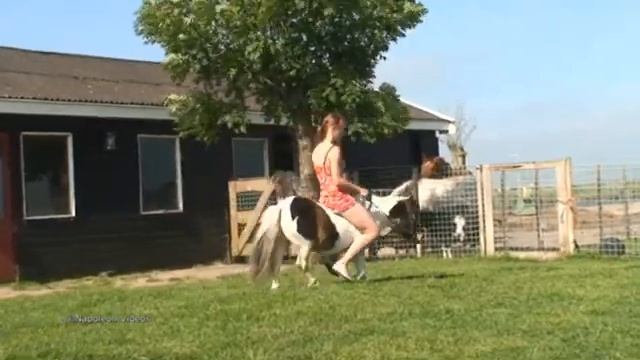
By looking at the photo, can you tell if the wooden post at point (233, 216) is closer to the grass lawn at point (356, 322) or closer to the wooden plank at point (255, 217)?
the wooden plank at point (255, 217)

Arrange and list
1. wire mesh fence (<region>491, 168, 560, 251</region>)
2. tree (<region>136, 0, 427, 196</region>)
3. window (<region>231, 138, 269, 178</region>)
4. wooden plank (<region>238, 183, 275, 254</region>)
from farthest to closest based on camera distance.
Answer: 1. window (<region>231, 138, 269, 178</region>)
2. wooden plank (<region>238, 183, 275, 254</region>)
3. wire mesh fence (<region>491, 168, 560, 251</region>)
4. tree (<region>136, 0, 427, 196</region>)

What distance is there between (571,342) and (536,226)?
369 inches

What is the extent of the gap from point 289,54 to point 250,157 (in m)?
6.39

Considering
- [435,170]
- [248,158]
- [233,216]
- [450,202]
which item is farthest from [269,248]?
[248,158]

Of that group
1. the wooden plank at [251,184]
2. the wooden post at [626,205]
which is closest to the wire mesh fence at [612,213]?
the wooden post at [626,205]

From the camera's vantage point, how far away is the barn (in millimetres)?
15867

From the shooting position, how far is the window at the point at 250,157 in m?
19.7

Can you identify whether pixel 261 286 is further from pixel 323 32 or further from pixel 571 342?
pixel 323 32

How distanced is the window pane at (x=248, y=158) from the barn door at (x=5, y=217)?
5.02 m

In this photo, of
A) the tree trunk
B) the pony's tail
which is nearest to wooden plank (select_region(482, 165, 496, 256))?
the tree trunk

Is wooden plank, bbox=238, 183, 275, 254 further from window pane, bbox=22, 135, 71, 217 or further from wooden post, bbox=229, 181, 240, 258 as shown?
window pane, bbox=22, 135, 71, 217

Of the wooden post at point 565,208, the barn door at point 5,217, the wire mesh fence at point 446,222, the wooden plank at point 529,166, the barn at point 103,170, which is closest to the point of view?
the wooden post at point 565,208

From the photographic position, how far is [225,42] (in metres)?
14.2

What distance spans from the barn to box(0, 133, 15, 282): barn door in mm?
15
